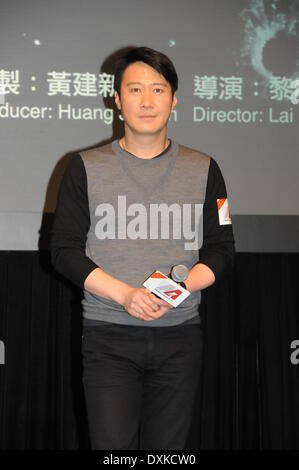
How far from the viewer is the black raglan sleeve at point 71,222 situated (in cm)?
174

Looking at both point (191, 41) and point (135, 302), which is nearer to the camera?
point (135, 302)

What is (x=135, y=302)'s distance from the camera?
1617 mm

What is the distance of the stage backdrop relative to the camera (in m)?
3.05

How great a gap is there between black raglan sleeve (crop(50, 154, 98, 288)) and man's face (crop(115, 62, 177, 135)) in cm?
19

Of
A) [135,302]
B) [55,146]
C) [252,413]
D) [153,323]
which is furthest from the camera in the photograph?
[252,413]

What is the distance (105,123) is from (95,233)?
1.41 meters

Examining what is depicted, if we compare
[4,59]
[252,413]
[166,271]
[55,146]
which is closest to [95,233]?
[166,271]

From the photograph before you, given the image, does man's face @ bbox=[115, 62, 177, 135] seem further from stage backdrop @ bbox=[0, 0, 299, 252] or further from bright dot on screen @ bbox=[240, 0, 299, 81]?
bright dot on screen @ bbox=[240, 0, 299, 81]

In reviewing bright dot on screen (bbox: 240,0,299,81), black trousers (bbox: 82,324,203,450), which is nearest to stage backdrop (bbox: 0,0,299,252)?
bright dot on screen (bbox: 240,0,299,81)

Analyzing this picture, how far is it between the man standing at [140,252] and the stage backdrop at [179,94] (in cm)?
124

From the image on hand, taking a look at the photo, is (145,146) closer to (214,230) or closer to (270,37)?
(214,230)

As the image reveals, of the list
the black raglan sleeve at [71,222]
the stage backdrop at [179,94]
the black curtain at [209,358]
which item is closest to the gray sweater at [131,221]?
the black raglan sleeve at [71,222]

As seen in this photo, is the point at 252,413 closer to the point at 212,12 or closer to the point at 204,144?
the point at 204,144

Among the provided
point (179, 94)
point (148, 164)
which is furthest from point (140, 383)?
point (179, 94)
